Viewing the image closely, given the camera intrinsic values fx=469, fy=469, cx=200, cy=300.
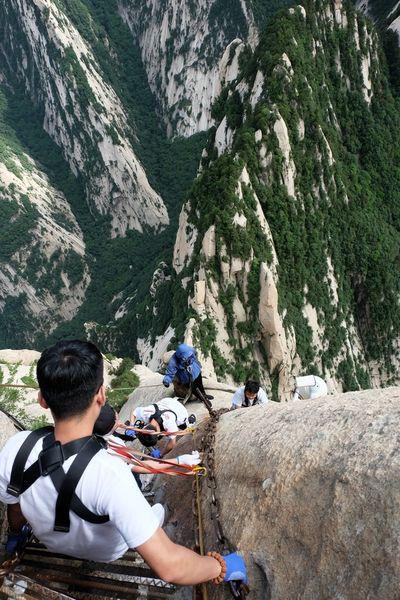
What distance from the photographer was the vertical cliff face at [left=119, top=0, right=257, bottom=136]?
11231 centimetres

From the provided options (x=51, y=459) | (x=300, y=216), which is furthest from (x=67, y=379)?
(x=300, y=216)

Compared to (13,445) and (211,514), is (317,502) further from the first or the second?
(13,445)

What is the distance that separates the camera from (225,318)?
33.6 m

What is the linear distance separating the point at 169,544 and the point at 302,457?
6.16 feet

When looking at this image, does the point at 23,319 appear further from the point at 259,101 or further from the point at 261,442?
the point at 261,442

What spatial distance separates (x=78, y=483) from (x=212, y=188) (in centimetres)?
3632

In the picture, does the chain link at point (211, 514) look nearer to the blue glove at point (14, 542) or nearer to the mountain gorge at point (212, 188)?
the blue glove at point (14, 542)

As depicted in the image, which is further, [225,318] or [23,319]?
[23,319]

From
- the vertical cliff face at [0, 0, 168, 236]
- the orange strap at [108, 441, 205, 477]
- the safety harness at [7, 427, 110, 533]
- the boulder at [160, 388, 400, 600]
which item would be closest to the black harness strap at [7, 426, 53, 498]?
the safety harness at [7, 427, 110, 533]

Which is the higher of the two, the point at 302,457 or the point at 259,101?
the point at 259,101

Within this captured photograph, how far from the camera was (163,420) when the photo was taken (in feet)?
22.6

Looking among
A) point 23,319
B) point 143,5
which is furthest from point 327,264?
point 143,5

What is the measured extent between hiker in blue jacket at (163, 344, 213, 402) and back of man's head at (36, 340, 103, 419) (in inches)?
259

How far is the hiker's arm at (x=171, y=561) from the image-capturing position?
2678mm
